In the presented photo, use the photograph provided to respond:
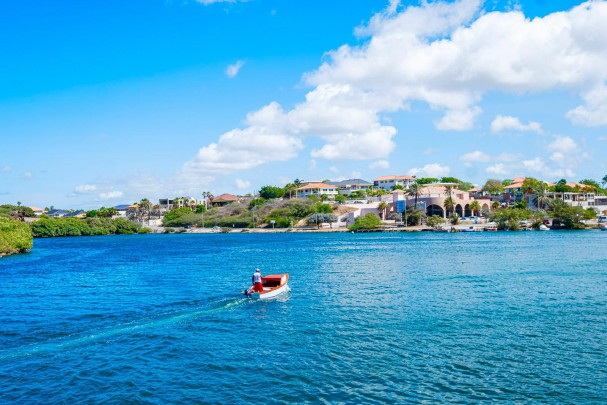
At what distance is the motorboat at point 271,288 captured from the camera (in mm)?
41156

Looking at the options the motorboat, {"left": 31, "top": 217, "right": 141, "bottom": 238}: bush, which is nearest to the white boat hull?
the motorboat

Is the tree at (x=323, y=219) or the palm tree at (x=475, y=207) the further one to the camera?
the tree at (x=323, y=219)

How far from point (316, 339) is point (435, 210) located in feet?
476

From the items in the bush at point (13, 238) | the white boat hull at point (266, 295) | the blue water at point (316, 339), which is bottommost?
the blue water at point (316, 339)

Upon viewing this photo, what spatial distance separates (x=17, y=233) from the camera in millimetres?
95188

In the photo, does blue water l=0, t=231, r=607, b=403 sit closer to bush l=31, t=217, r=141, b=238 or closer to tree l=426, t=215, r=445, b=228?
tree l=426, t=215, r=445, b=228

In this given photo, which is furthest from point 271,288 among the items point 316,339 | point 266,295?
point 316,339

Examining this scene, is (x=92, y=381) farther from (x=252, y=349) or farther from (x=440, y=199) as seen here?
(x=440, y=199)

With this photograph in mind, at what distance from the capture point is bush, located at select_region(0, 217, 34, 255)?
9105 centimetres

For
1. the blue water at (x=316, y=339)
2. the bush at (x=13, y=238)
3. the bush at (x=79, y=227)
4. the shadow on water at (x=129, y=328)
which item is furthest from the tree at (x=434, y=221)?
the shadow on water at (x=129, y=328)

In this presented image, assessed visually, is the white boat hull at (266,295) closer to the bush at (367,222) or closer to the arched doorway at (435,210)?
the bush at (367,222)

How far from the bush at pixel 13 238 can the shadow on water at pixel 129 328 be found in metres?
69.7

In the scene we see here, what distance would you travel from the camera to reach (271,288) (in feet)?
137

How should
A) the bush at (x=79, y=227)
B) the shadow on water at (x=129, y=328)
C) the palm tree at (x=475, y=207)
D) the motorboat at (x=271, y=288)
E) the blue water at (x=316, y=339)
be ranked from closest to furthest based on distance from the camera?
the blue water at (x=316, y=339) < the shadow on water at (x=129, y=328) < the motorboat at (x=271, y=288) < the palm tree at (x=475, y=207) < the bush at (x=79, y=227)
